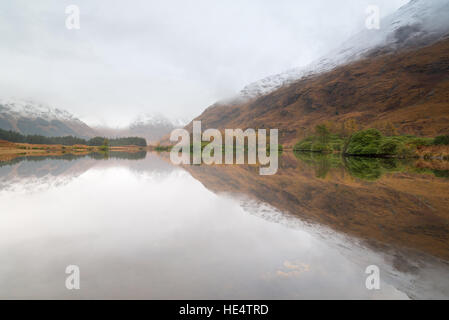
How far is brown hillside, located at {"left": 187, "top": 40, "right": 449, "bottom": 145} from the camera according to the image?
9962 centimetres

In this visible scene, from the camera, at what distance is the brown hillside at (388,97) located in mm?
99625

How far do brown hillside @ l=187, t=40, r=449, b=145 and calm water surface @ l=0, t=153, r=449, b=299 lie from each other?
3721 inches

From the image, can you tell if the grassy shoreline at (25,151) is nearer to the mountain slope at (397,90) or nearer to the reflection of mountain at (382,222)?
the reflection of mountain at (382,222)

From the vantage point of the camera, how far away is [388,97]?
14450 cm

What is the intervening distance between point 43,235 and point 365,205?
29.7 ft

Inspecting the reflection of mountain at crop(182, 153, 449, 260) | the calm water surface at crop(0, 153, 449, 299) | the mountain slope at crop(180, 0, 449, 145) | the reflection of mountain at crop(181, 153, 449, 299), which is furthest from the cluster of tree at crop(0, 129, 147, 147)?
the reflection of mountain at crop(181, 153, 449, 299)

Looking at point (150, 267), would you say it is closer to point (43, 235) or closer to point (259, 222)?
point (43, 235)

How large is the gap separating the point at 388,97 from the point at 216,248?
580ft

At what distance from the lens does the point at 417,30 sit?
192875 millimetres

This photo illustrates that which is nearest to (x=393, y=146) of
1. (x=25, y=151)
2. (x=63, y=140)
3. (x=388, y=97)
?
(x=25, y=151)

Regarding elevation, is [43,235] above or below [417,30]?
below

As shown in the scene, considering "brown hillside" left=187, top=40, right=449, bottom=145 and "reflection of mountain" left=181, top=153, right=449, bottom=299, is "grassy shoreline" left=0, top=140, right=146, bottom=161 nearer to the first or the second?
"reflection of mountain" left=181, top=153, right=449, bottom=299
